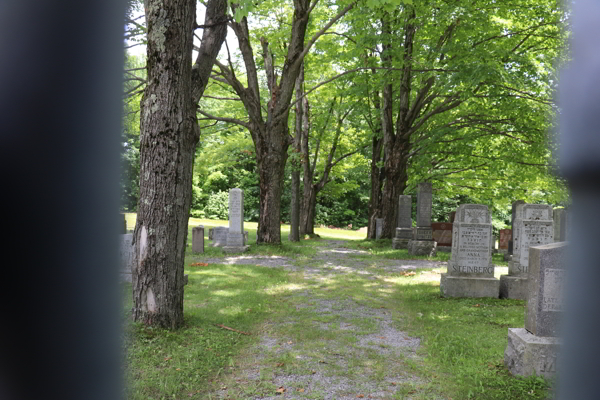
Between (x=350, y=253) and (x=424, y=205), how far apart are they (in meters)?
3.49

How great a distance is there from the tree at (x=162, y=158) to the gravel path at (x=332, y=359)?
1.53 metres

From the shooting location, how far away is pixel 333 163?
91.5 ft

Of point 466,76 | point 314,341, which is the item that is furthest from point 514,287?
point 466,76

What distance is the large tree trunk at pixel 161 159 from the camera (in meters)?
5.66

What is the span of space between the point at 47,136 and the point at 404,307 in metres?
8.49

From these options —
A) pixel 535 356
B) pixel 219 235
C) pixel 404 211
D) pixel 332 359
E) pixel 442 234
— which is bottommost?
pixel 332 359

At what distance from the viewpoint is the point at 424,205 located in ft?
56.1

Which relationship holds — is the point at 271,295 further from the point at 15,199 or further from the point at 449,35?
the point at 449,35

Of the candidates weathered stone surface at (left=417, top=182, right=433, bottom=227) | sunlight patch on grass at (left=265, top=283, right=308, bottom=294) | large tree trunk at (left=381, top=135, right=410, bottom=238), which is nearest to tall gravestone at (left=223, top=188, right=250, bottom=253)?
sunlight patch on grass at (left=265, top=283, right=308, bottom=294)

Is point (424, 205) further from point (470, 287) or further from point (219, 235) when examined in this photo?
point (219, 235)

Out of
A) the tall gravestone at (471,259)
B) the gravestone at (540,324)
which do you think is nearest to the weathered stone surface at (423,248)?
the tall gravestone at (471,259)

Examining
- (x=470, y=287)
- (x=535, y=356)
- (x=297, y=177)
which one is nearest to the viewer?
(x=535, y=356)

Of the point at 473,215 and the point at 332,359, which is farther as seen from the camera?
the point at 473,215

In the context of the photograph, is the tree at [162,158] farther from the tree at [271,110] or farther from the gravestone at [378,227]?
the gravestone at [378,227]
